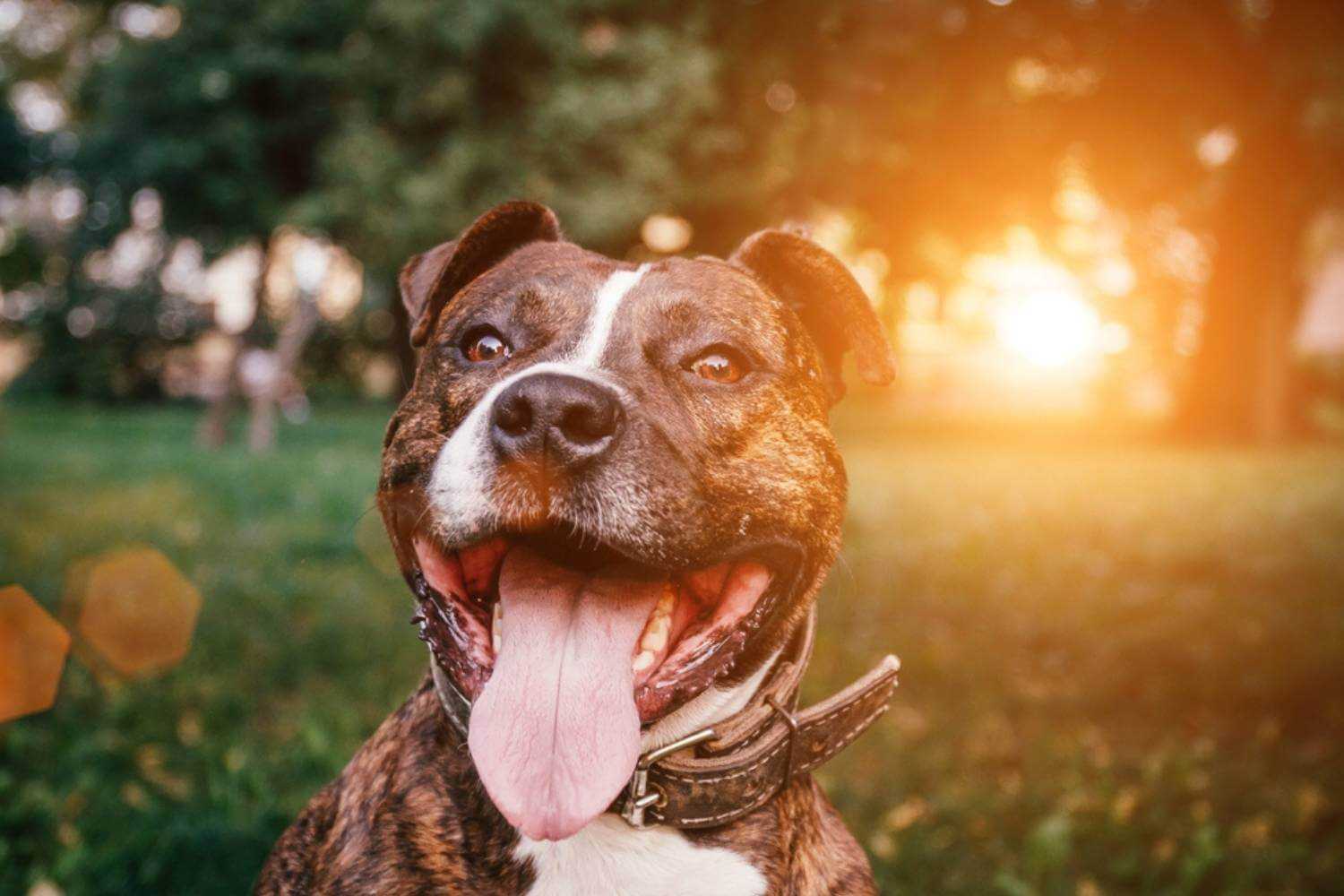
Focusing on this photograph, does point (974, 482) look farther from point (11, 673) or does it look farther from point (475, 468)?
point (475, 468)

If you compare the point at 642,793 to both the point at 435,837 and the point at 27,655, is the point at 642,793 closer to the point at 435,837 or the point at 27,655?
the point at 435,837

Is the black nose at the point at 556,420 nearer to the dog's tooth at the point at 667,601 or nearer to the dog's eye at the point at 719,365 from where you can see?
the dog's tooth at the point at 667,601

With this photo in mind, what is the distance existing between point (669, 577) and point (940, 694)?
155 inches

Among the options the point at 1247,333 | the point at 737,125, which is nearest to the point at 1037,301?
the point at 1247,333

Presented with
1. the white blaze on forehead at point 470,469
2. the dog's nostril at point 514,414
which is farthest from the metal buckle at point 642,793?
the dog's nostril at point 514,414

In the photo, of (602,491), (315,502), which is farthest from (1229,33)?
(315,502)

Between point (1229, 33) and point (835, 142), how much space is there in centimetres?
266

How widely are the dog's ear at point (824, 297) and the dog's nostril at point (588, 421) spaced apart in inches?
37.4

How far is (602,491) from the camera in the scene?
2.18 meters

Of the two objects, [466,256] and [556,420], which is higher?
[466,256]

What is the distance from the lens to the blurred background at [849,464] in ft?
14.3

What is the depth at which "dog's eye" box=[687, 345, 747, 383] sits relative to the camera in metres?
2.68

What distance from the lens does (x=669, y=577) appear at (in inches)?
92.9

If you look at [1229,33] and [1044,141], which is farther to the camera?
[1044,141]
